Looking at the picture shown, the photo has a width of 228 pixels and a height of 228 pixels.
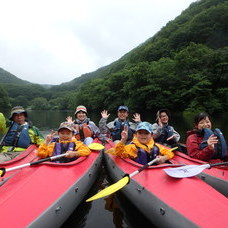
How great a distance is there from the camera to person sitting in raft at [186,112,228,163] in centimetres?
403

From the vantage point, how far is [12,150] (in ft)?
15.8

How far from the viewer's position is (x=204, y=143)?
4.11 metres

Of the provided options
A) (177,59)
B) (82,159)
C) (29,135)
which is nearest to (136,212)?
(82,159)

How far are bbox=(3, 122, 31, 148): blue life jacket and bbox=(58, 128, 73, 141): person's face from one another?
1333mm

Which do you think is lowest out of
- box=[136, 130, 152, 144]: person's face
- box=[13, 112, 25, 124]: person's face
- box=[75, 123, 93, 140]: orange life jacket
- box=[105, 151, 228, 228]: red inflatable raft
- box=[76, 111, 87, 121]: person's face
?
box=[105, 151, 228, 228]: red inflatable raft

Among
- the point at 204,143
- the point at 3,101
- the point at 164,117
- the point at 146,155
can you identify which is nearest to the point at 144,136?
the point at 146,155

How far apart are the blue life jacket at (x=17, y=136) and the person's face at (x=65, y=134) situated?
4.37ft

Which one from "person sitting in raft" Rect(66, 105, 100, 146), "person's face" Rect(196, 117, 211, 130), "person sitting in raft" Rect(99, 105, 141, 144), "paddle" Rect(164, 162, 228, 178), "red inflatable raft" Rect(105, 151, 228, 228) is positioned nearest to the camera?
"red inflatable raft" Rect(105, 151, 228, 228)

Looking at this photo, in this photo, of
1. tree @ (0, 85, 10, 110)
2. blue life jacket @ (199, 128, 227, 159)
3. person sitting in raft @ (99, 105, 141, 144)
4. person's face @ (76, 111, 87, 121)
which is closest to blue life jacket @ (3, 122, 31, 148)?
person's face @ (76, 111, 87, 121)

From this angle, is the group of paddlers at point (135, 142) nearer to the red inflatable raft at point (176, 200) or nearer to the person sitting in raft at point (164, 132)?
the person sitting in raft at point (164, 132)

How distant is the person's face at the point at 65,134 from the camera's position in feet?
12.9

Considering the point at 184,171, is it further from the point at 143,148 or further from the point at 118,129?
the point at 118,129

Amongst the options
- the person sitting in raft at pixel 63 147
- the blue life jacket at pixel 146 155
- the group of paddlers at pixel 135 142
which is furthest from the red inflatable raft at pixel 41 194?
the blue life jacket at pixel 146 155

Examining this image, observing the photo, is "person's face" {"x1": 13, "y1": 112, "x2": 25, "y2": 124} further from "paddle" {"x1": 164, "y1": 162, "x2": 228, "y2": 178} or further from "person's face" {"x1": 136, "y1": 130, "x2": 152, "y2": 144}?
"paddle" {"x1": 164, "y1": 162, "x2": 228, "y2": 178}
